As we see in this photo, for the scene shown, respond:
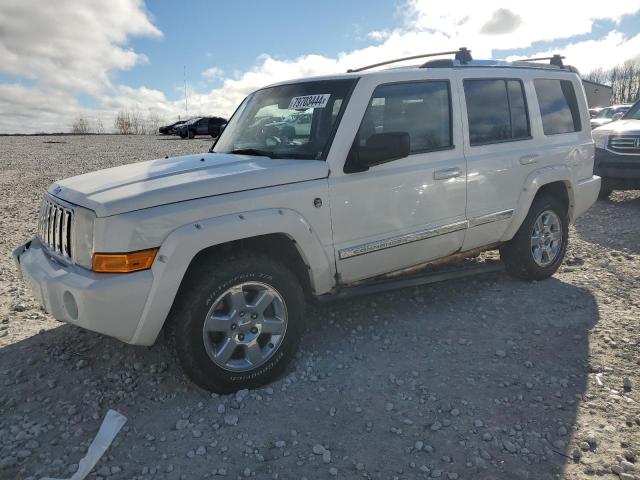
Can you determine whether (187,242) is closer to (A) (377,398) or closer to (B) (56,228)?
(B) (56,228)

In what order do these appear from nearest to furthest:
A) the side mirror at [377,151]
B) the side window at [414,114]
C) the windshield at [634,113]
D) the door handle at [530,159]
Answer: the side mirror at [377,151] → the side window at [414,114] → the door handle at [530,159] → the windshield at [634,113]

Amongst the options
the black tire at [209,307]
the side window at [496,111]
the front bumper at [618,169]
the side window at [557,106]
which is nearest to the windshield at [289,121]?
the black tire at [209,307]

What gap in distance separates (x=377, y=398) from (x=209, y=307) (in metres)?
1.16

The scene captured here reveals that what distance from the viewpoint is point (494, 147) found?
13.5 ft

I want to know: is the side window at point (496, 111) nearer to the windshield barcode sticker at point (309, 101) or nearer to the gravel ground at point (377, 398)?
the windshield barcode sticker at point (309, 101)

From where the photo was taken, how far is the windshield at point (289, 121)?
3.41 m

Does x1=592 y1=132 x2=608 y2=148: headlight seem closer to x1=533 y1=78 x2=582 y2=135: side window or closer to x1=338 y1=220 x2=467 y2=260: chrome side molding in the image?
x1=533 y1=78 x2=582 y2=135: side window

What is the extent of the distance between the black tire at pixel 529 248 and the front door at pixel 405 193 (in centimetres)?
91

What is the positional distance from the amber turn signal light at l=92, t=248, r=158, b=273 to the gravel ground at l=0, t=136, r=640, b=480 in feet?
2.99

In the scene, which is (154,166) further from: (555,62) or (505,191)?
(555,62)

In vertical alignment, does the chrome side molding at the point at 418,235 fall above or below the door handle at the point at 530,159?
below

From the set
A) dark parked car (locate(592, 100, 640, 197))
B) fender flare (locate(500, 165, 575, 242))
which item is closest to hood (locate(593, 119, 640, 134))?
dark parked car (locate(592, 100, 640, 197))

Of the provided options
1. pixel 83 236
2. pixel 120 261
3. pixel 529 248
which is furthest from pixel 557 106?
A: pixel 83 236

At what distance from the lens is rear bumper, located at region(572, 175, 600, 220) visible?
488 centimetres
